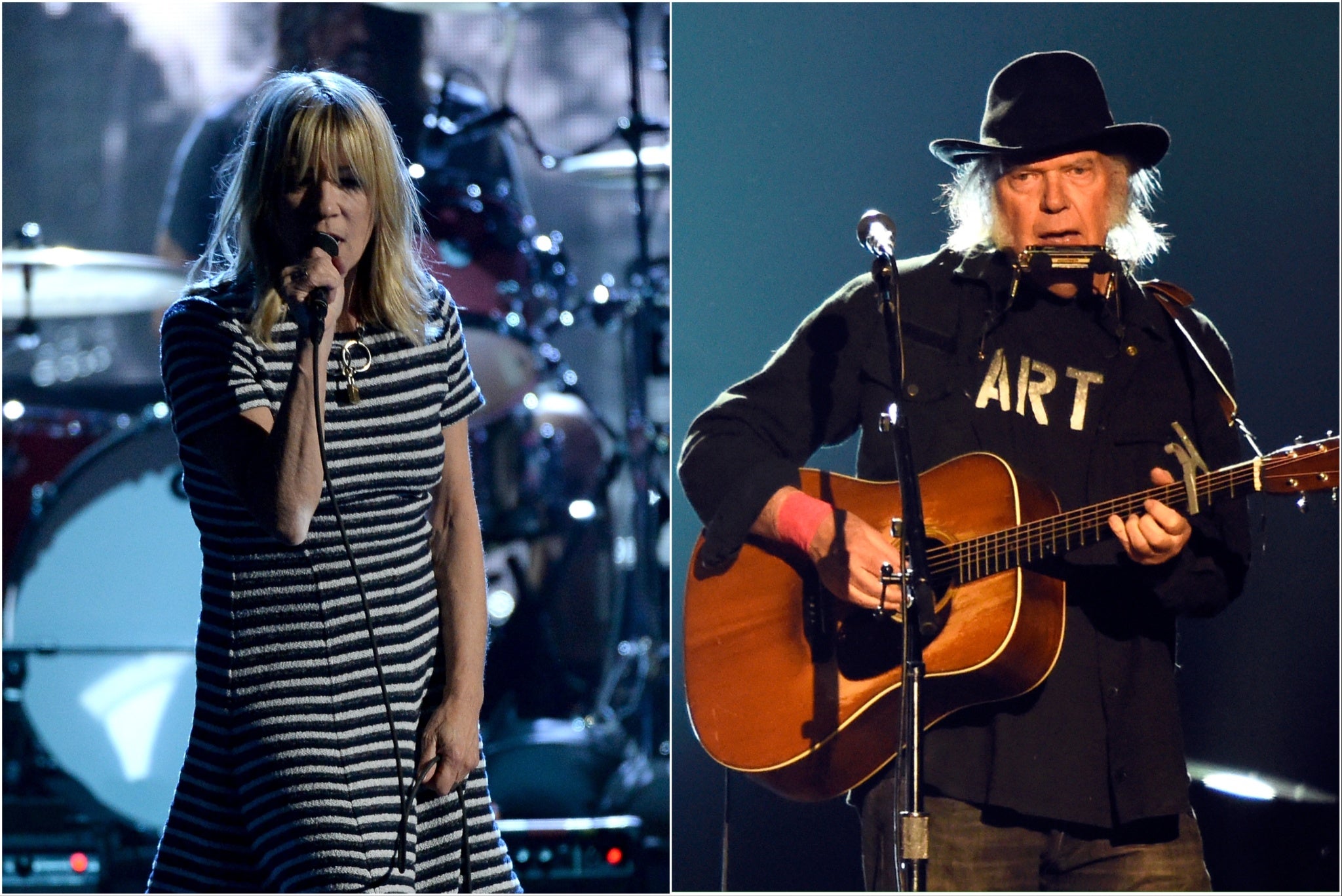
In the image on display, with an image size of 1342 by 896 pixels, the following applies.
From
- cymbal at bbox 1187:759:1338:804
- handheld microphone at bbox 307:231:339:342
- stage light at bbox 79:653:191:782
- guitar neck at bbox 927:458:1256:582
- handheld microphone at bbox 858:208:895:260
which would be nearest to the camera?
handheld microphone at bbox 307:231:339:342

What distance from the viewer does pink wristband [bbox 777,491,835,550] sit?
291 cm

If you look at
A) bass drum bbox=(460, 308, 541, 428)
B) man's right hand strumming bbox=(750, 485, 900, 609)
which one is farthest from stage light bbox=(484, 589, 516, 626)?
man's right hand strumming bbox=(750, 485, 900, 609)

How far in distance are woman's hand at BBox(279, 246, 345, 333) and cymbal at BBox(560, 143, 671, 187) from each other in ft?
6.64

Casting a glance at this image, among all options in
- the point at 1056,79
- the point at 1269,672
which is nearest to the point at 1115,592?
the point at 1269,672

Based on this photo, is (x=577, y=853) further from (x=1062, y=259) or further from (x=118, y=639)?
(x=1062, y=259)

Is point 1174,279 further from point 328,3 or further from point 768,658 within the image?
point 328,3

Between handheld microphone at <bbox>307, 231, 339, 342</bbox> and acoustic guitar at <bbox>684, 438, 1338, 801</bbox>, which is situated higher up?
handheld microphone at <bbox>307, 231, 339, 342</bbox>

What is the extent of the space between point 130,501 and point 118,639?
40cm

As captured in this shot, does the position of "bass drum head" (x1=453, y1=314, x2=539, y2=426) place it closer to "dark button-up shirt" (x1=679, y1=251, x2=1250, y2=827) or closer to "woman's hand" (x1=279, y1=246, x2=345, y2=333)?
"dark button-up shirt" (x1=679, y1=251, x2=1250, y2=827)

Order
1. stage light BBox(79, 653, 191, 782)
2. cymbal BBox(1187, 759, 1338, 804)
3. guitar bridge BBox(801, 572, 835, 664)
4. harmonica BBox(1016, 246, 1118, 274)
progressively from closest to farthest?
1. guitar bridge BBox(801, 572, 835, 664)
2. harmonica BBox(1016, 246, 1118, 274)
3. cymbal BBox(1187, 759, 1338, 804)
4. stage light BBox(79, 653, 191, 782)

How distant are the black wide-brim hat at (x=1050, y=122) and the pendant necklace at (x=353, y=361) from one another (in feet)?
5.74

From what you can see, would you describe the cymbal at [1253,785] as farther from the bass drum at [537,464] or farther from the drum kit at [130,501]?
the bass drum at [537,464]

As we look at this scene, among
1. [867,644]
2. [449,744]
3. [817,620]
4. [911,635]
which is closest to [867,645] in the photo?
[867,644]

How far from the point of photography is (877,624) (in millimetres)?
2865
